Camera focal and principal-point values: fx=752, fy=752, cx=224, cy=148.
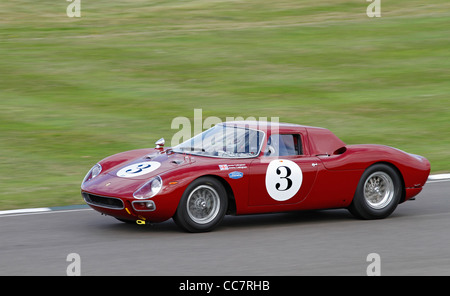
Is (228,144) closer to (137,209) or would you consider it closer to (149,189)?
(149,189)

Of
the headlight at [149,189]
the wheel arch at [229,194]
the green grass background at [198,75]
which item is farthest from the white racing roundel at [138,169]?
the green grass background at [198,75]

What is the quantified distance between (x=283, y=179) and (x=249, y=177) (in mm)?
408

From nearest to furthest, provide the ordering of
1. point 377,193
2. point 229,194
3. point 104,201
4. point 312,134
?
point 104,201 < point 229,194 < point 312,134 < point 377,193

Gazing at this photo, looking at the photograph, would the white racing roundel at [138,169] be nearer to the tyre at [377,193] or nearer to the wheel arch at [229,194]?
the wheel arch at [229,194]

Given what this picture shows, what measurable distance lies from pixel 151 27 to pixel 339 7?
7.68m

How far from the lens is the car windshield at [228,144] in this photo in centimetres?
834

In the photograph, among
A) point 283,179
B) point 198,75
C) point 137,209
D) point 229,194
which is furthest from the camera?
point 198,75

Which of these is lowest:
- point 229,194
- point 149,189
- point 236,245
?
point 236,245

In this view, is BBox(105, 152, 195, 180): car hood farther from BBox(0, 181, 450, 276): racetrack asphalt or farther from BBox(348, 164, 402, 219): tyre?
BBox(348, 164, 402, 219): tyre

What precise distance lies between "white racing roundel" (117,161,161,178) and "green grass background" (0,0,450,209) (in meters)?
2.00

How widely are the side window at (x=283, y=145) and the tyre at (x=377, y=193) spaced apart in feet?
2.81

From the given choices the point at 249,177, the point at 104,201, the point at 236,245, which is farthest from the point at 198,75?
the point at 236,245

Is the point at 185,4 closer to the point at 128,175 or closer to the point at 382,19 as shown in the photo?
the point at 382,19

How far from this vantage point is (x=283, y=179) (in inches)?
323
